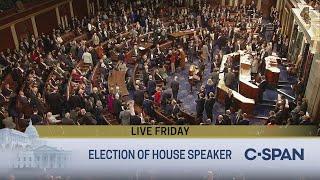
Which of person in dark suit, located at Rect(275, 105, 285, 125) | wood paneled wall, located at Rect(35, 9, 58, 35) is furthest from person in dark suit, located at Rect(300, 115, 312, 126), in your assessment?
wood paneled wall, located at Rect(35, 9, 58, 35)

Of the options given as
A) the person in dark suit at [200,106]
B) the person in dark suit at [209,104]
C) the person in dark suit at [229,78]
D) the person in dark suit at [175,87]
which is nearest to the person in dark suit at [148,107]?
the person in dark suit at [200,106]

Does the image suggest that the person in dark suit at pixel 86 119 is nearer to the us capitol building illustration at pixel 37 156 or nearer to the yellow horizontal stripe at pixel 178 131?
the yellow horizontal stripe at pixel 178 131

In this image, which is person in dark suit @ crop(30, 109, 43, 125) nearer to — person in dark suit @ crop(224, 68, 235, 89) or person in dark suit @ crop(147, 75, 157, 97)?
person in dark suit @ crop(147, 75, 157, 97)

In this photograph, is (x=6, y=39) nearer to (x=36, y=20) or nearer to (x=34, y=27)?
(x=34, y=27)

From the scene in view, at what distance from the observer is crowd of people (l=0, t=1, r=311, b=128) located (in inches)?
404

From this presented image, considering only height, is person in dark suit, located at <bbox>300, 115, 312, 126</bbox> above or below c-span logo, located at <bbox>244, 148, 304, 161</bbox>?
below

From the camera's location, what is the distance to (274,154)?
776 centimetres

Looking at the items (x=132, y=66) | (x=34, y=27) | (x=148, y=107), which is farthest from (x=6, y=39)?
(x=148, y=107)

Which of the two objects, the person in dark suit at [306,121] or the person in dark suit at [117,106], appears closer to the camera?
the person in dark suit at [306,121]

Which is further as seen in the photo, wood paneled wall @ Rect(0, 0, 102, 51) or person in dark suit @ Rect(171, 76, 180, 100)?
wood paneled wall @ Rect(0, 0, 102, 51)

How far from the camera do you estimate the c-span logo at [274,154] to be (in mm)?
7715

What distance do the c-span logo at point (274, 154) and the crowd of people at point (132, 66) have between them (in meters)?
1.86

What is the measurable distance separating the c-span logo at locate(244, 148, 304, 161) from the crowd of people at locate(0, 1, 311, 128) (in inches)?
73.0

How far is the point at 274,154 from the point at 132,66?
8.37m
